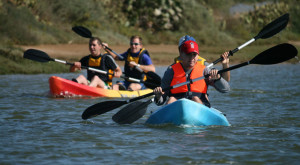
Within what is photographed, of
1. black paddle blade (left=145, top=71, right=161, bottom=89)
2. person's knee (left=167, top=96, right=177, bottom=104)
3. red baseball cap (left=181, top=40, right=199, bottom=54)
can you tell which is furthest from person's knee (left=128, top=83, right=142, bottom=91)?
red baseball cap (left=181, top=40, right=199, bottom=54)

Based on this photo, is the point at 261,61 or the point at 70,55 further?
the point at 70,55

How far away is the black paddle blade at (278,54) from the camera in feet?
21.2

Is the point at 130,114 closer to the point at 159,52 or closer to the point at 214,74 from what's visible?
the point at 214,74

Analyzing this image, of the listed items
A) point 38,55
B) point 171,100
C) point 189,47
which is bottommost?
point 171,100

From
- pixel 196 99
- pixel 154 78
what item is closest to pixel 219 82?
pixel 196 99

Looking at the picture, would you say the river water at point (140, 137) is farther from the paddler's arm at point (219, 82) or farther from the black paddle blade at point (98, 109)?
the paddler's arm at point (219, 82)

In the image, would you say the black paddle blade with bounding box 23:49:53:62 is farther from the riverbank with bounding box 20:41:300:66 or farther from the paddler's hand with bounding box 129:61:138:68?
the riverbank with bounding box 20:41:300:66

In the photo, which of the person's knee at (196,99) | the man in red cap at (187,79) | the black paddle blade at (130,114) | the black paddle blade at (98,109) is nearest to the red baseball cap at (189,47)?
the man in red cap at (187,79)

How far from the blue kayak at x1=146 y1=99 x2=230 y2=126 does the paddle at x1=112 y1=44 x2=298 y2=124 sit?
34cm

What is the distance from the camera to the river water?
198 inches

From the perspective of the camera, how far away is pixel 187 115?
20.5ft

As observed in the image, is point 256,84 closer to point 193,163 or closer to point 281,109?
point 281,109

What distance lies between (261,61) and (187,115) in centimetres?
119

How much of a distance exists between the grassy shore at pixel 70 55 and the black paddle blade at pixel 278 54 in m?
9.92
